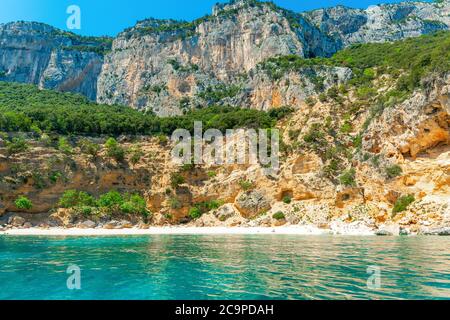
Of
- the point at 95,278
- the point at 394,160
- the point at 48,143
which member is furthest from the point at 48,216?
the point at 394,160

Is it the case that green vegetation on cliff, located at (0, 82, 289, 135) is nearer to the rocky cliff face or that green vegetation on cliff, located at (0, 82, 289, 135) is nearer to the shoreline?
the shoreline

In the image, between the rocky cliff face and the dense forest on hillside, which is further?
the rocky cliff face

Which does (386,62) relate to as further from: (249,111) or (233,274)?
(233,274)

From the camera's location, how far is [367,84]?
5891 centimetres

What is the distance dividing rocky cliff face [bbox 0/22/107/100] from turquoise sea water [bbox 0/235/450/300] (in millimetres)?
93283

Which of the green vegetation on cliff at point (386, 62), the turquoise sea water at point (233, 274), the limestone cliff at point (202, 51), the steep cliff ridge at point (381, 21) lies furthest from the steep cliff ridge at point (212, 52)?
the turquoise sea water at point (233, 274)

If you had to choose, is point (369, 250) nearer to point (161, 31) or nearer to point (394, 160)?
point (394, 160)

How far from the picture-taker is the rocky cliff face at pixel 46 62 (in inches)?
4099

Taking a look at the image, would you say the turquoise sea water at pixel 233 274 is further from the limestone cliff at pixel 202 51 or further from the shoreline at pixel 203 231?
the limestone cliff at pixel 202 51

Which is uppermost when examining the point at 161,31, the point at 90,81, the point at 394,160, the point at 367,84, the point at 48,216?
the point at 161,31

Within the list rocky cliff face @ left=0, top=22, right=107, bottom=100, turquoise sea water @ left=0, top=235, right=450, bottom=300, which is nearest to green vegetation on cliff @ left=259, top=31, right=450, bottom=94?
turquoise sea water @ left=0, top=235, right=450, bottom=300

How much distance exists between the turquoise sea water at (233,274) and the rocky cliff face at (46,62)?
9328cm

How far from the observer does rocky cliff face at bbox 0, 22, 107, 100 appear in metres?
104
